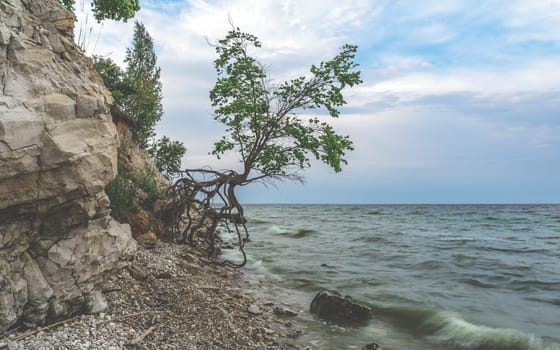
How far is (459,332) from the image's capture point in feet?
33.0

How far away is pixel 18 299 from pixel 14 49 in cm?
373

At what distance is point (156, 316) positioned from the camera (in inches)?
293

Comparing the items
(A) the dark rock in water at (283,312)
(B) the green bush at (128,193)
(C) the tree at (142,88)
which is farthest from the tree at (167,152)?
(A) the dark rock in water at (283,312)

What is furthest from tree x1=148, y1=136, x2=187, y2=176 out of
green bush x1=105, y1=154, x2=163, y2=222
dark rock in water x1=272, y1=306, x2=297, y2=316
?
dark rock in water x1=272, y1=306, x2=297, y2=316

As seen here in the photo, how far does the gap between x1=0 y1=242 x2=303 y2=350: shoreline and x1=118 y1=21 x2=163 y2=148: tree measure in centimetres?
1451

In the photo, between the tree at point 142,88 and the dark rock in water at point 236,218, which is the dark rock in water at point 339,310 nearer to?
the dark rock in water at point 236,218

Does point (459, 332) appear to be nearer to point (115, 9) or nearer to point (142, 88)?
point (115, 9)

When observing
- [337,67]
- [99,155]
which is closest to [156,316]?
[99,155]

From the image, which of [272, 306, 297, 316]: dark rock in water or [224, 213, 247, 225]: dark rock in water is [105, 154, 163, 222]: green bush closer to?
[224, 213, 247, 225]: dark rock in water

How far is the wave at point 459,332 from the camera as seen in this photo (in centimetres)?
944

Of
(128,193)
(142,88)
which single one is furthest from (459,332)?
(142,88)

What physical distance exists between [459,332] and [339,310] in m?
3.18

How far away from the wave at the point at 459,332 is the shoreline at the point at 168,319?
347 cm

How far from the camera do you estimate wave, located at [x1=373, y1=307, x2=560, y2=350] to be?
31.0 ft
